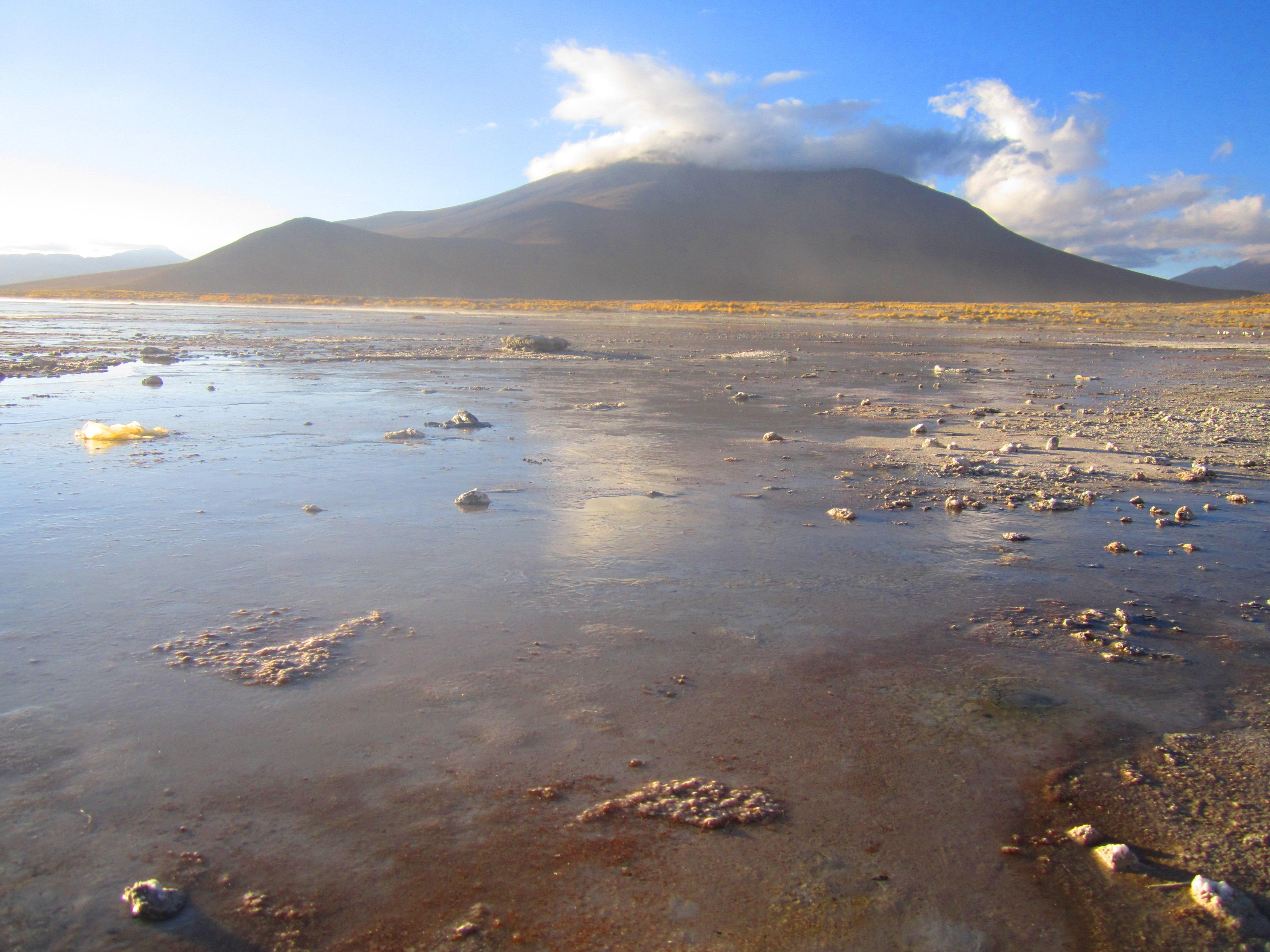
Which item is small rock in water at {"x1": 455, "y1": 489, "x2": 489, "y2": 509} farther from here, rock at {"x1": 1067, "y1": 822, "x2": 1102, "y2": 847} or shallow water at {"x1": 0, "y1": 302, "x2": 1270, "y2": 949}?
rock at {"x1": 1067, "y1": 822, "x2": 1102, "y2": 847}

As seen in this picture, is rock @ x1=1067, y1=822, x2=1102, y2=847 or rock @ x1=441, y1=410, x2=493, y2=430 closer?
rock @ x1=1067, y1=822, x2=1102, y2=847

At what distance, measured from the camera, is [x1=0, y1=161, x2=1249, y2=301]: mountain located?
116312mm

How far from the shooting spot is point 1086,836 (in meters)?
→ 2.18

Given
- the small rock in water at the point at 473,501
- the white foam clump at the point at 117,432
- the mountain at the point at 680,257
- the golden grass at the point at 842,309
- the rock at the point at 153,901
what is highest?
the mountain at the point at 680,257

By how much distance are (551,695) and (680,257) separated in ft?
512

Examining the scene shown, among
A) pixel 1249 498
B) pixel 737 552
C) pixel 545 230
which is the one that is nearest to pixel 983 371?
pixel 1249 498

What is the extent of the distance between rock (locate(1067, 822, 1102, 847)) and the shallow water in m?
0.18

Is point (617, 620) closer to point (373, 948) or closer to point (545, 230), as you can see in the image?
point (373, 948)

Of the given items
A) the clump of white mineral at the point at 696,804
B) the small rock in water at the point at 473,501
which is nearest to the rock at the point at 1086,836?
the clump of white mineral at the point at 696,804

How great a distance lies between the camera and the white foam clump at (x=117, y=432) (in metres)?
7.24

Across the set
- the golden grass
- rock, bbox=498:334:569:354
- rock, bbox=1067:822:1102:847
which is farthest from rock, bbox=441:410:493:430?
the golden grass

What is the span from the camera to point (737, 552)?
4.54m

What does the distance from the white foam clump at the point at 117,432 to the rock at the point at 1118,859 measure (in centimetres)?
790

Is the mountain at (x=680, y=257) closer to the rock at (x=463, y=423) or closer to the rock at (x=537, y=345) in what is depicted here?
the rock at (x=537, y=345)
